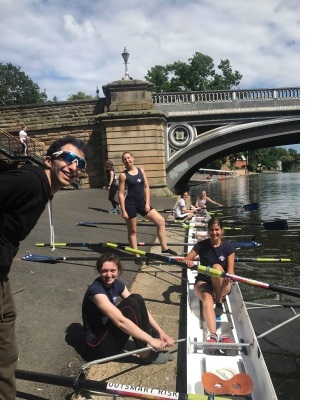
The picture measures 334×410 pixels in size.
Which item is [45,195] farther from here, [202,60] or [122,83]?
[202,60]

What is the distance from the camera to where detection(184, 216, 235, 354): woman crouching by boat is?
4.33m

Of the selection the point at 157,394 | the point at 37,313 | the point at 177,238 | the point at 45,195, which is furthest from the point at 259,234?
the point at 45,195

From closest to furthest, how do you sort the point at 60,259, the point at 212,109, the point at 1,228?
the point at 1,228 → the point at 60,259 → the point at 212,109

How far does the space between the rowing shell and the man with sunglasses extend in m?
1.40

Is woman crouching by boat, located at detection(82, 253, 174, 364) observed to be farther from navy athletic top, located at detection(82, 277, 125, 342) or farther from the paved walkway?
the paved walkway

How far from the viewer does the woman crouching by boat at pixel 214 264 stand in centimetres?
433

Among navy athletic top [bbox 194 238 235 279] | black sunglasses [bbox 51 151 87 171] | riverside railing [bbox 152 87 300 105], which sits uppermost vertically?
riverside railing [bbox 152 87 300 105]

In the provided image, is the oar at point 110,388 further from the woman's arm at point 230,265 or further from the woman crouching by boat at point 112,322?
the woman's arm at point 230,265

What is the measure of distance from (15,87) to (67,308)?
65.0 meters

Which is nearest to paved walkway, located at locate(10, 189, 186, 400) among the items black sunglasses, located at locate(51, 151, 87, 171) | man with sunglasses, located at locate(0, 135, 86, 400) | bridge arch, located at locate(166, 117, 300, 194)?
man with sunglasses, located at locate(0, 135, 86, 400)

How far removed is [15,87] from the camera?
61438 mm

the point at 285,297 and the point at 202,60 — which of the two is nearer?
the point at 285,297
